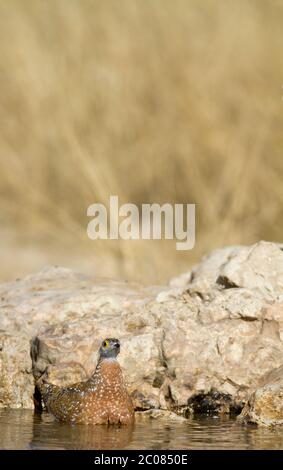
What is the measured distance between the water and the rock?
91mm

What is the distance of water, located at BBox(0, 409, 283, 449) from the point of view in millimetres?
5527

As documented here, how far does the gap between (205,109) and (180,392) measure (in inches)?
195

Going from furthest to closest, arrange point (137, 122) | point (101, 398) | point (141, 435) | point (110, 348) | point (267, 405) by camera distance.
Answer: point (137, 122), point (110, 348), point (101, 398), point (267, 405), point (141, 435)

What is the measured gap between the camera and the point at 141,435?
589 cm

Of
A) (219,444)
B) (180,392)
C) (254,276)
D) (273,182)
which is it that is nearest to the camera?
(219,444)

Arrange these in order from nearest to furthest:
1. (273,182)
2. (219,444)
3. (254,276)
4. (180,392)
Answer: (219,444) < (180,392) < (254,276) < (273,182)

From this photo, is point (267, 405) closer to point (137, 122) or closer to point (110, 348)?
point (110, 348)

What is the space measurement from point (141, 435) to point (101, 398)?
19.2 inches

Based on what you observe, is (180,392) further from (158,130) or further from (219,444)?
(158,130)

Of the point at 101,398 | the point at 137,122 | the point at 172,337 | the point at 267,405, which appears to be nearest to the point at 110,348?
the point at 101,398

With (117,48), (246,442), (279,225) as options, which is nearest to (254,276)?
(246,442)

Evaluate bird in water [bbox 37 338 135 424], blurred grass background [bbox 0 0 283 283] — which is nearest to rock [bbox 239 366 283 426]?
bird in water [bbox 37 338 135 424]

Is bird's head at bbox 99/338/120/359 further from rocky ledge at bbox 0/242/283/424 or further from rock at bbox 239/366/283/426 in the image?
rock at bbox 239/366/283/426

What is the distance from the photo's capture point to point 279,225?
11.0 m
